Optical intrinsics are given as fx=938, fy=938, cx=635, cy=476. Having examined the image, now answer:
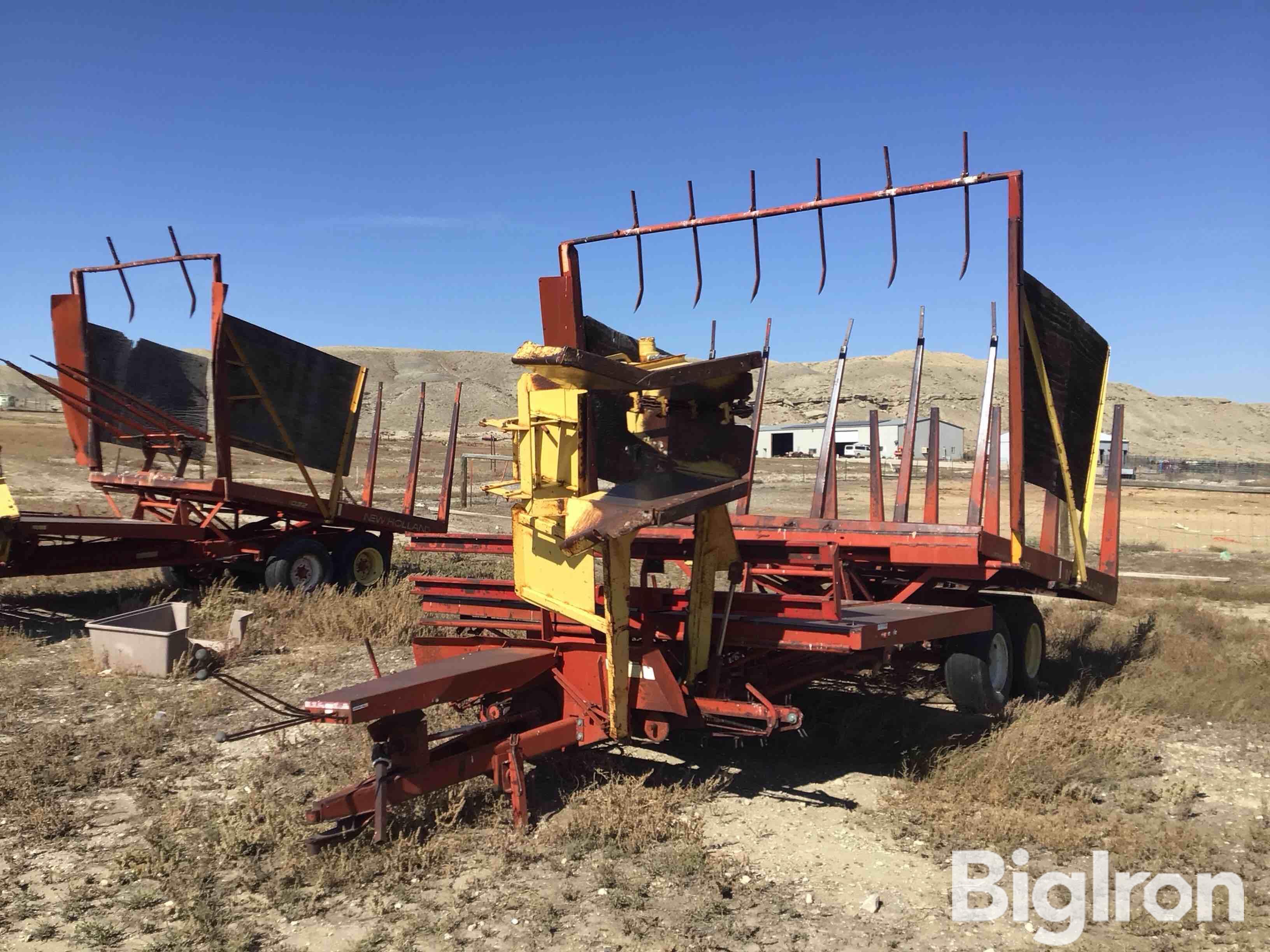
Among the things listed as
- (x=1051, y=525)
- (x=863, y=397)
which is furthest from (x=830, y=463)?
(x=863, y=397)

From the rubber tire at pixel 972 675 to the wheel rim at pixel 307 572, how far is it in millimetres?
7288

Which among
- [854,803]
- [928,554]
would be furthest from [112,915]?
[928,554]

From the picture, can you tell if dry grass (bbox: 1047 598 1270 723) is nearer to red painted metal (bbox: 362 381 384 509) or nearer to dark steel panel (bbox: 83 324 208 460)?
red painted metal (bbox: 362 381 384 509)

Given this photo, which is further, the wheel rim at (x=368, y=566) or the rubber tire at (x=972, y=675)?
the wheel rim at (x=368, y=566)

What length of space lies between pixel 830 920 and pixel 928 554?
298 centimetres

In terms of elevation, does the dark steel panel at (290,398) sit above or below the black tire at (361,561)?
above

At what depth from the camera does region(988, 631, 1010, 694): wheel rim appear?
6.64m

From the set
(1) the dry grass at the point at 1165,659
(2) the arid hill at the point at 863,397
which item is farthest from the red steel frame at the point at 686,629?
(2) the arid hill at the point at 863,397

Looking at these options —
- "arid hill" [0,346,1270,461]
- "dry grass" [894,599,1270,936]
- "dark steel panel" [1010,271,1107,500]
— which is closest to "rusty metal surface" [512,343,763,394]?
"dark steel panel" [1010,271,1107,500]

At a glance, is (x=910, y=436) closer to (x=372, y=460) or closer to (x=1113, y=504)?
(x=1113, y=504)

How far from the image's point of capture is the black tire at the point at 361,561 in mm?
11547

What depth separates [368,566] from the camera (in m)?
11.9

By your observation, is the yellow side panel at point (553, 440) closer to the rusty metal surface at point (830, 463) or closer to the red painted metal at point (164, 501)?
the rusty metal surface at point (830, 463)

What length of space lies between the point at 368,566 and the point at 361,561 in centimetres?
13
